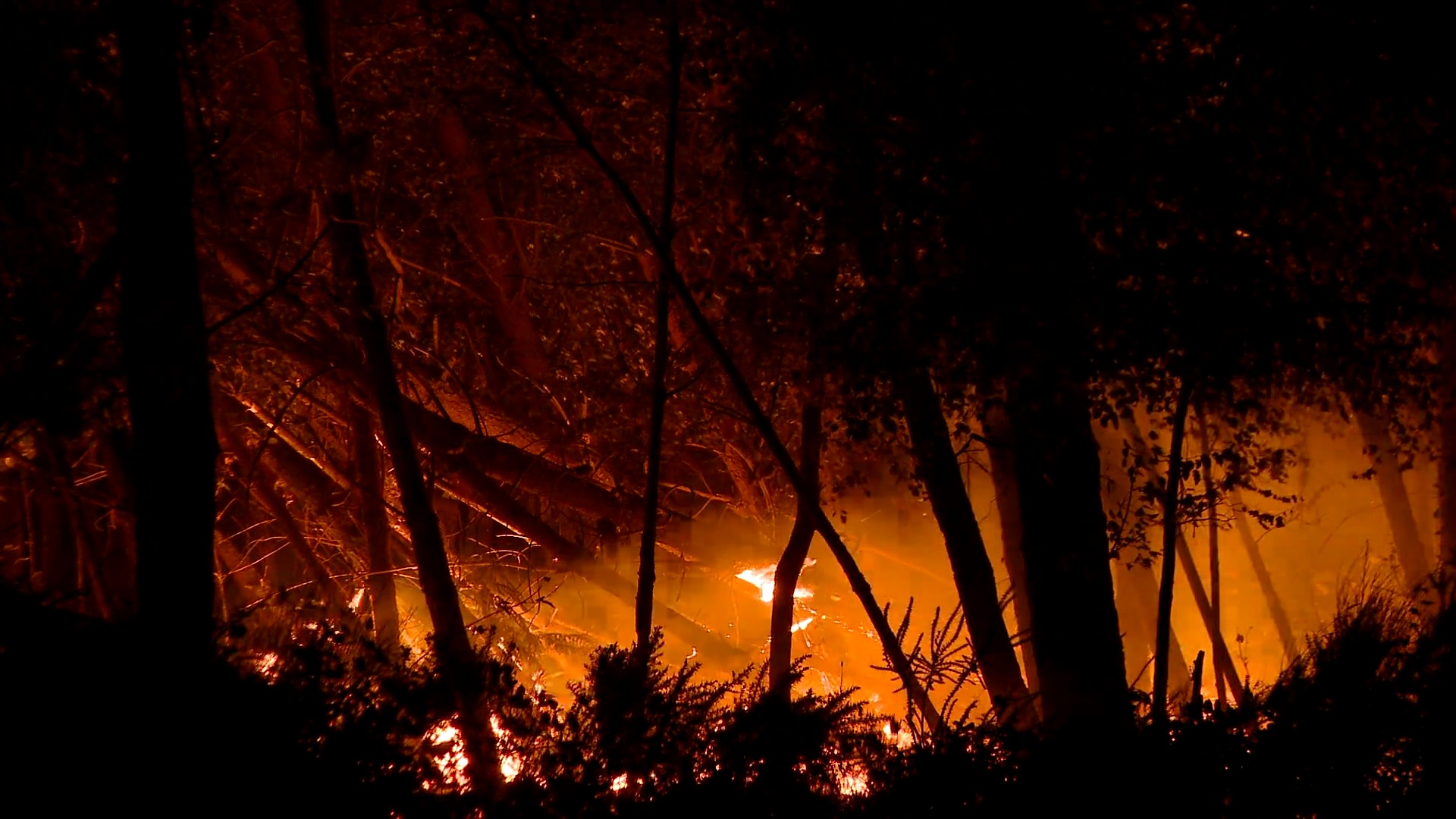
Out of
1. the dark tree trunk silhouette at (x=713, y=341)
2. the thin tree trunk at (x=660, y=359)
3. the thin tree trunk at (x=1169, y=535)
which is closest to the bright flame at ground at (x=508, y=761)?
the thin tree trunk at (x=660, y=359)

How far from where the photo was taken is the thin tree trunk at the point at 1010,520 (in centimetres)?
658

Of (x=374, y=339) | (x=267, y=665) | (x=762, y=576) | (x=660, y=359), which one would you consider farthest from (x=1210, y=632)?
(x=267, y=665)

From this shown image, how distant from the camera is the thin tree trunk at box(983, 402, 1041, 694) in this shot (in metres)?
6.58

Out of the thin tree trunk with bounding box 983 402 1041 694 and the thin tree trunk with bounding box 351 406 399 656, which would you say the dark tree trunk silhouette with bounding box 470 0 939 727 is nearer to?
the thin tree trunk with bounding box 983 402 1041 694

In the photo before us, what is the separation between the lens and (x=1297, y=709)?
4363 mm

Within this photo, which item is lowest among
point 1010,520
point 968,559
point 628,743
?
point 628,743

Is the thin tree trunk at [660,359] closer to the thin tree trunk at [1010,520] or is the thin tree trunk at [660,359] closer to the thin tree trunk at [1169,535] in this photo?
the thin tree trunk at [1010,520]

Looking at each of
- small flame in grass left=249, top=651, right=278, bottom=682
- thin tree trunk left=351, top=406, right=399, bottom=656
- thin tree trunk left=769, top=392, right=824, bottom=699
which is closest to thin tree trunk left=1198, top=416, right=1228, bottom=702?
thin tree trunk left=769, top=392, right=824, bottom=699

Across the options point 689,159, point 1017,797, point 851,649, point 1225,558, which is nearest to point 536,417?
point 689,159

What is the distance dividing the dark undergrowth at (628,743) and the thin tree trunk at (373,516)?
5136 mm

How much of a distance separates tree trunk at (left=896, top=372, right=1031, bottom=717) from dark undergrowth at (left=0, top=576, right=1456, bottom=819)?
218cm

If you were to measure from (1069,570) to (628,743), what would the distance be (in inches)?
119

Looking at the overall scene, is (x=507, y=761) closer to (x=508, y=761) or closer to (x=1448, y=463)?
(x=508, y=761)

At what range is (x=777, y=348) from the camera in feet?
20.9
